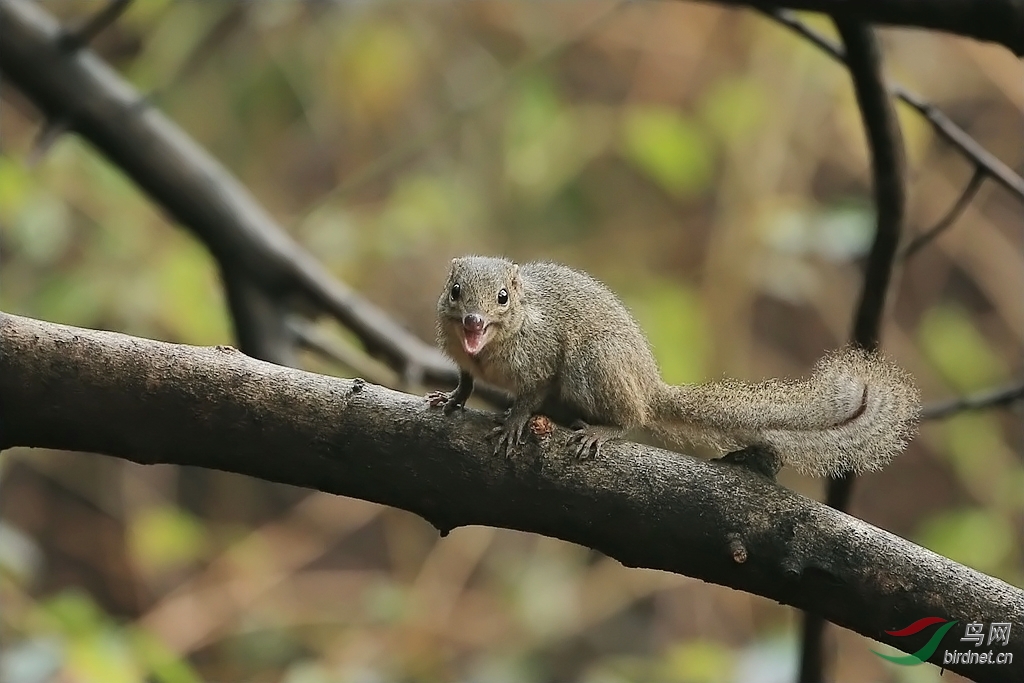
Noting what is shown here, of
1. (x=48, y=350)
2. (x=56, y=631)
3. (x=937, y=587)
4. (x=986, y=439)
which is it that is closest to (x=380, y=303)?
(x=56, y=631)

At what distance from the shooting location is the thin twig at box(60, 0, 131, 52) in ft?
8.03

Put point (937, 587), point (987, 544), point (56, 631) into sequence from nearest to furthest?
point (937, 587)
point (56, 631)
point (987, 544)

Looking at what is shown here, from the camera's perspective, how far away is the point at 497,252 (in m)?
4.59

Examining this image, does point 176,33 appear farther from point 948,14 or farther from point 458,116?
→ point 948,14

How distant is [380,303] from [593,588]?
5.17ft

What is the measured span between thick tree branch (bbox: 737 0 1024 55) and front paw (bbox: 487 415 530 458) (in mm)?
821

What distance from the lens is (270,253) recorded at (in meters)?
3.00

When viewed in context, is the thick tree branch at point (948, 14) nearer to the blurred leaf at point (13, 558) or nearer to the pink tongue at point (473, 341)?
the pink tongue at point (473, 341)

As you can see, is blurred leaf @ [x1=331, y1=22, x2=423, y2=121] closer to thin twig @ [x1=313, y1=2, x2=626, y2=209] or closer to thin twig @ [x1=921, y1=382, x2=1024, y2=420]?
thin twig @ [x1=313, y1=2, x2=626, y2=209]

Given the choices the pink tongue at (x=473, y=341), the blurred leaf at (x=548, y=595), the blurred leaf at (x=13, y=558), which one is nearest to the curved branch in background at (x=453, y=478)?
the pink tongue at (x=473, y=341)

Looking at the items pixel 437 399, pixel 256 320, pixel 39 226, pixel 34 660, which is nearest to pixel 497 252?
pixel 256 320

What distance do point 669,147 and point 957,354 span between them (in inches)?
61.5

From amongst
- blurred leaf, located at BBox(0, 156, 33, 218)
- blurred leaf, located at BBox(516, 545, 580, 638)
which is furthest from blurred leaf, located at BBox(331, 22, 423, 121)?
blurred leaf, located at BBox(516, 545, 580, 638)

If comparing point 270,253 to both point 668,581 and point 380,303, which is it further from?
point 668,581
